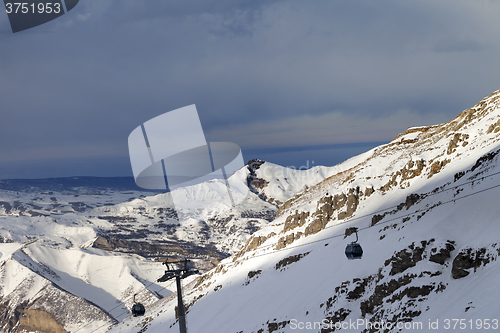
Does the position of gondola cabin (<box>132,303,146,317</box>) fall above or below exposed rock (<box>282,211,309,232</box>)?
above

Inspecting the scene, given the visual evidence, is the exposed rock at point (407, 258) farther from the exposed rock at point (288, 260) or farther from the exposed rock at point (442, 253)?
the exposed rock at point (288, 260)

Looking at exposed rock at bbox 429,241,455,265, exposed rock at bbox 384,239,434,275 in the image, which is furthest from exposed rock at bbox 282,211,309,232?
exposed rock at bbox 429,241,455,265

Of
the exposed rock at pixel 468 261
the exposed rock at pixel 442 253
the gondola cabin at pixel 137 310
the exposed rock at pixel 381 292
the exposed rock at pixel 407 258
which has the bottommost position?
the gondola cabin at pixel 137 310

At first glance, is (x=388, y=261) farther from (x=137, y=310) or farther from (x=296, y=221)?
(x=296, y=221)

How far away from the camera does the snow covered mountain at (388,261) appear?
67.6ft

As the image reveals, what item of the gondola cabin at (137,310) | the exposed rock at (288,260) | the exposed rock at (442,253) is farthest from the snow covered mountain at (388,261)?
the gondola cabin at (137,310)

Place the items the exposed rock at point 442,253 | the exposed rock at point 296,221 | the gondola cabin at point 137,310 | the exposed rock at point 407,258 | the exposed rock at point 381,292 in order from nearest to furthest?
the exposed rock at point 442,253 < the exposed rock at point 381,292 < the exposed rock at point 407,258 < the gondola cabin at point 137,310 < the exposed rock at point 296,221

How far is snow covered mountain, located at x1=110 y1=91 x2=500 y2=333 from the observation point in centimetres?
2061

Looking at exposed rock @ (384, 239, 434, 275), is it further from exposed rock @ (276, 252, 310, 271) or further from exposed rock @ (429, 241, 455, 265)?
exposed rock @ (276, 252, 310, 271)

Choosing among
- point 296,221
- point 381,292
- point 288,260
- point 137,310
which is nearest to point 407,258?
point 381,292

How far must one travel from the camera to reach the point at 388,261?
28688 mm

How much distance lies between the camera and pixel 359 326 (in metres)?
24.3

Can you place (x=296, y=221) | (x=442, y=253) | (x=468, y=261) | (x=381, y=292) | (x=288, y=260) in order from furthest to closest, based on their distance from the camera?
(x=296, y=221) < (x=288, y=260) < (x=381, y=292) < (x=442, y=253) < (x=468, y=261)

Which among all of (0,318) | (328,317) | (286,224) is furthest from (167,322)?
(0,318)
